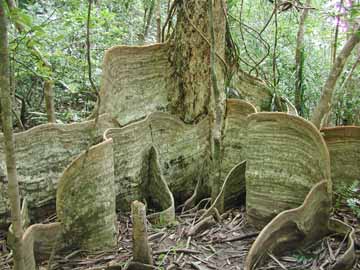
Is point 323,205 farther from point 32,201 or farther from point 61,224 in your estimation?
point 32,201

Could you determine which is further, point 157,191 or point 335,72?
point 335,72

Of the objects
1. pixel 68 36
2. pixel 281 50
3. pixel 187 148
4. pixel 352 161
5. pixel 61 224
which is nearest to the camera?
pixel 61 224

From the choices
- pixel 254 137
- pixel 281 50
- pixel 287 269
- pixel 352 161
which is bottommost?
pixel 287 269

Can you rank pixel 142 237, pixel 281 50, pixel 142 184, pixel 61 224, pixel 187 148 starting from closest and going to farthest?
pixel 142 237, pixel 61 224, pixel 142 184, pixel 187 148, pixel 281 50

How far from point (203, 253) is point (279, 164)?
3.03 ft

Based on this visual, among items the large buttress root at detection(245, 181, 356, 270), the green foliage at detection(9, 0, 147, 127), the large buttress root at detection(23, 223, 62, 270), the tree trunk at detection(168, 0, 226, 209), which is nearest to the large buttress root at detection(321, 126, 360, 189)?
the large buttress root at detection(245, 181, 356, 270)

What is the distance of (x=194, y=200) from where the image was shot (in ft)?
13.0

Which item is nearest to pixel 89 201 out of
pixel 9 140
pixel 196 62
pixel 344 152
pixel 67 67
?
pixel 9 140

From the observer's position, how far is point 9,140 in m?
1.99

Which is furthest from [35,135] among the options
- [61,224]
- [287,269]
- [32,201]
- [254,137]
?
[287,269]

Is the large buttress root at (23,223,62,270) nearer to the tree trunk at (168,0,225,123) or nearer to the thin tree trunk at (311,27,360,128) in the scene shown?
the tree trunk at (168,0,225,123)

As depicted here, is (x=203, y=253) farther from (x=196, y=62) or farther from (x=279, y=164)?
(x=196, y=62)

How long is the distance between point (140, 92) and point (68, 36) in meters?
1.93

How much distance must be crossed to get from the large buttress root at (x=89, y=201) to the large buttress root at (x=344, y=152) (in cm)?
176
